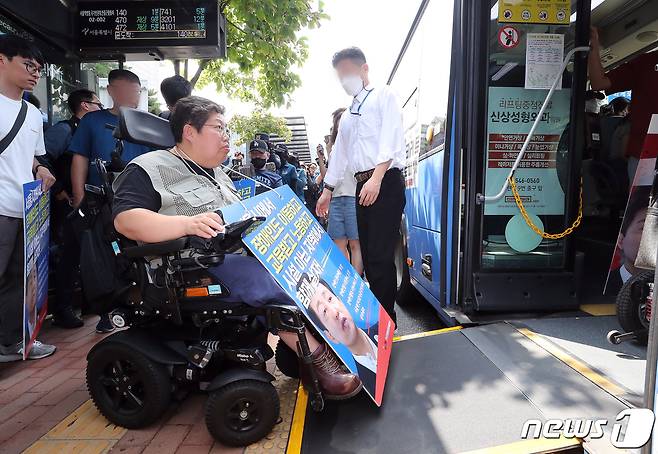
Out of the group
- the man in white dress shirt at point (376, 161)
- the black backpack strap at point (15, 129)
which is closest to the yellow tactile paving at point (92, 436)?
the man in white dress shirt at point (376, 161)

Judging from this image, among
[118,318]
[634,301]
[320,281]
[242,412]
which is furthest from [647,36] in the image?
[118,318]

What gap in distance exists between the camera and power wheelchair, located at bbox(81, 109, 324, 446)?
1.83 metres

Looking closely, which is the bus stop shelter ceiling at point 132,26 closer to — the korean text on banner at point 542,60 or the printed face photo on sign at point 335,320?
the korean text on banner at point 542,60

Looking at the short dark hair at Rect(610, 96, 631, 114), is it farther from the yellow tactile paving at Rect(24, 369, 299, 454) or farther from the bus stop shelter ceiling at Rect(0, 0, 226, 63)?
the yellow tactile paving at Rect(24, 369, 299, 454)

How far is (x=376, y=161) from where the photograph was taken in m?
2.90

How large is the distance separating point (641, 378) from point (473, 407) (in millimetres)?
816

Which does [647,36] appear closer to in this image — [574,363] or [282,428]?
[574,363]

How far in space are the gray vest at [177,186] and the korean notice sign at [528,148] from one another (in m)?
1.85

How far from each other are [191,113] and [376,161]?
1274 millimetres

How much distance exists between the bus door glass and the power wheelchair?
1.74m

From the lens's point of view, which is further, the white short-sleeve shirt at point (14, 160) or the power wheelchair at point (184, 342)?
the white short-sleeve shirt at point (14, 160)

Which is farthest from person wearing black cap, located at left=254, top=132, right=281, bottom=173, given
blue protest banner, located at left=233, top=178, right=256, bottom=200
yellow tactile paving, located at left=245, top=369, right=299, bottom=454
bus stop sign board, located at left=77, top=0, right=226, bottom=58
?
yellow tactile paving, located at left=245, top=369, right=299, bottom=454

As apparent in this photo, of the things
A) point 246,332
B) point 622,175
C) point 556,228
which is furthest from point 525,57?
point 246,332

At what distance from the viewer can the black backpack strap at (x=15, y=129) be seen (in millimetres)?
2680
